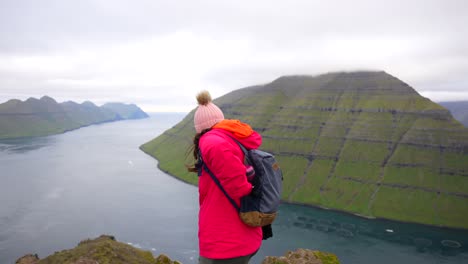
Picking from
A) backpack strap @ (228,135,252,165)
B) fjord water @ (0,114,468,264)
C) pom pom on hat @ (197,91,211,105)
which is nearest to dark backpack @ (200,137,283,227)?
backpack strap @ (228,135,252,165)

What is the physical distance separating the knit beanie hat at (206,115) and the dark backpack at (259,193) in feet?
2.52

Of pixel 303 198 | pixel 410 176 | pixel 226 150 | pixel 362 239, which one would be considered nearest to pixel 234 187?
pixel 226 150

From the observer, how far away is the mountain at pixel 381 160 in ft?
431

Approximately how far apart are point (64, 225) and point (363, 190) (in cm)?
12055

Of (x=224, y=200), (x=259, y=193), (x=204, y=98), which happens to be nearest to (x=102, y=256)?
(x=204, y=98)

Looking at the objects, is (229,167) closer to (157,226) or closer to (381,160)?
(157,226)

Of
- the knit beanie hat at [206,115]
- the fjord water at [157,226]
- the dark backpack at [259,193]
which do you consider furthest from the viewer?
the fjord water at [157,226]

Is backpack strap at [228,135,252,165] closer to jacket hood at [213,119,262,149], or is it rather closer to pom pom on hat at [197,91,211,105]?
jacket hood at [213,119,262,149]

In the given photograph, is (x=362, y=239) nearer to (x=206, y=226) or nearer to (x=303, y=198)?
(x=303, y=198)

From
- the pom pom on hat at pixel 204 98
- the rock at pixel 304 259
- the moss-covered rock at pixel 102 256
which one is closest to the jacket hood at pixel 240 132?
the pom pom on hat at pixel 204 98

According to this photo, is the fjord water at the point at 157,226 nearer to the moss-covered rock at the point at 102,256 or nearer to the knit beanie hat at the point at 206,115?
the moss-covered rock at the point at 102,256

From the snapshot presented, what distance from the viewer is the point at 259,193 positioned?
5285 mm

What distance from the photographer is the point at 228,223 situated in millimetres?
5430

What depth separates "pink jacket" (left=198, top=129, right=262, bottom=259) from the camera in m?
5.06
